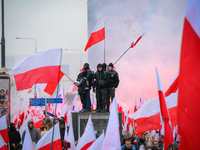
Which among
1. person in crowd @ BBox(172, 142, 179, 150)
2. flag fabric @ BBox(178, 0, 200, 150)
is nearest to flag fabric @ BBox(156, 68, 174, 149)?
person in crowd @ BBox(172, 142, 179, 150)

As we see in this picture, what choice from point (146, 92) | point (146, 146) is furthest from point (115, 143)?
point (146, 92)

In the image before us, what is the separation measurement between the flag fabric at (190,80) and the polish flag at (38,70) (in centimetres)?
324

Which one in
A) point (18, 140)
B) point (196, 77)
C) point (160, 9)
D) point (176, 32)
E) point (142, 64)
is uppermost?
point (160, 9)

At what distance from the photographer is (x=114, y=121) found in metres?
5.27

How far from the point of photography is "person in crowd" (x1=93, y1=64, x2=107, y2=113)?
364 inches

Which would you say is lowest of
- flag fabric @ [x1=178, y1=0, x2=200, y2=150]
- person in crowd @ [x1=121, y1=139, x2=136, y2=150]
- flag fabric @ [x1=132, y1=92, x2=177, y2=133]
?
person in crowd @ [x1=121, y1=139, x2=136, y2=150]

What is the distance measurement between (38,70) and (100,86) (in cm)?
355

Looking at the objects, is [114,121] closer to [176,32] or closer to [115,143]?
[115,143]

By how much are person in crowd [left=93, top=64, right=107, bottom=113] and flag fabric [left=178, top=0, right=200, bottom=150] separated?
6277 mm

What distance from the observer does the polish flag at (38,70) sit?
19.3ft

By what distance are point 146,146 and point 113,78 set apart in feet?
11.5

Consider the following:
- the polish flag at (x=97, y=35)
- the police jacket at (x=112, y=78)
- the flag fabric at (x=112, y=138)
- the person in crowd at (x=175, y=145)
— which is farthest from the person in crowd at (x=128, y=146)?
the polish flag at (x=97, y=35)

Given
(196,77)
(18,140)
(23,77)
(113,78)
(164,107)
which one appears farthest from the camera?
(113,78)

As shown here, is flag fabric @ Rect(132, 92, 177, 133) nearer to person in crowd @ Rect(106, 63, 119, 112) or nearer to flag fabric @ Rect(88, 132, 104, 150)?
flag fabric @ Rect(88, 132, 104, 150)
